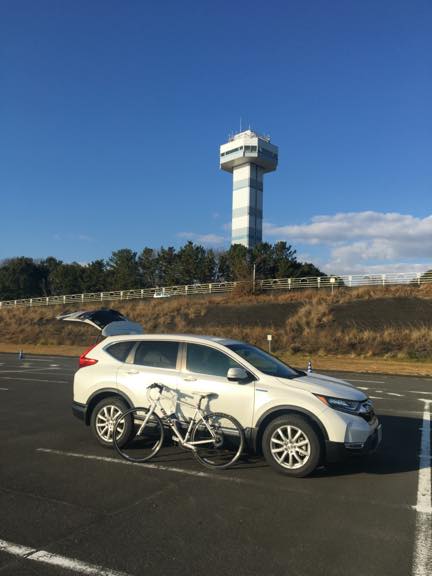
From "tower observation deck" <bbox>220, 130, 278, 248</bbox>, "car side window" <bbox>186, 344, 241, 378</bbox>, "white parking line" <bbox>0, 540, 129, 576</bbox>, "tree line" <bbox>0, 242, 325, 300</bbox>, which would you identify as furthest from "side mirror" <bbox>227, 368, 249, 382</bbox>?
"tower observation deck" <bbox>220, 130, 278, 248</bbox>

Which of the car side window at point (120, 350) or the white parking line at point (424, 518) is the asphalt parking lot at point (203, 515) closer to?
the white parking line at point (424, 518)

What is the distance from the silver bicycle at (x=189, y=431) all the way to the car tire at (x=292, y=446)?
1.21 feet

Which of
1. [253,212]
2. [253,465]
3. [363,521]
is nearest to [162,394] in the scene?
[253,465]

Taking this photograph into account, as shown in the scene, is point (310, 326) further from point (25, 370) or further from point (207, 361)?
point (207, 361)

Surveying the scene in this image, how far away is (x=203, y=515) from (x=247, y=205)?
346ft

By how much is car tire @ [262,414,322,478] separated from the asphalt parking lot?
0.51ft

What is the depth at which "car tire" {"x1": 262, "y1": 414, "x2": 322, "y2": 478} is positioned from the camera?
5664mm

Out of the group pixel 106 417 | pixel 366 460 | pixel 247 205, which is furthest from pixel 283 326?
pixel 247 205

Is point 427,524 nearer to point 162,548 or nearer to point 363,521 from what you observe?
point 363,521

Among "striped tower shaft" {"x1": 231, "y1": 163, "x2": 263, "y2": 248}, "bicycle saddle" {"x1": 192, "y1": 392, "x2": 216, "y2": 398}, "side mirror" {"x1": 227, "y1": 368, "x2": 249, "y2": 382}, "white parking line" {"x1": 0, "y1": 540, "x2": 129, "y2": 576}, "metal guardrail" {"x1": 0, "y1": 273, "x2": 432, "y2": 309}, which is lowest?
"white parking line" {"x1": 0, "y1": 540, "x2": 129, "y2": 576}

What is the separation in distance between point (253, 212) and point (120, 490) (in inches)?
4165

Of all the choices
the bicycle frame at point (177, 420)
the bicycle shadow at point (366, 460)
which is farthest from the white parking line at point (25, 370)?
the bicycle frame at point (177, 420)

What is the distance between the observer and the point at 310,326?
1275 inches

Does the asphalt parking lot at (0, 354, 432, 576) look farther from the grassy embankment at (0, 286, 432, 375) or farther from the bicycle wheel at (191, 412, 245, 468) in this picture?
the grassy embankment at (0, 286, 432, 375)
